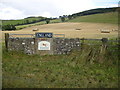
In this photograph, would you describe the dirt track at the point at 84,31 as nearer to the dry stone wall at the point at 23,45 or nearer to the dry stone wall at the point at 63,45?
the dry stone wall at the point at 63,45

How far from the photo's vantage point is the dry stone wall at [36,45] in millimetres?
14844

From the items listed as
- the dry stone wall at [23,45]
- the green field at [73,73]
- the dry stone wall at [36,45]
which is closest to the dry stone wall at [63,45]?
the dry stone wall at [36,45]

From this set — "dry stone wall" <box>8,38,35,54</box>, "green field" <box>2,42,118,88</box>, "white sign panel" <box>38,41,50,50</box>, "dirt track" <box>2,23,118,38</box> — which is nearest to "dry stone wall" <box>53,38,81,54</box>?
"white sign panel" <box>38,41,50,50</box>

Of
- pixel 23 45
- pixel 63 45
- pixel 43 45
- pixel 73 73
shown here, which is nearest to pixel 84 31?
pixel 63 45

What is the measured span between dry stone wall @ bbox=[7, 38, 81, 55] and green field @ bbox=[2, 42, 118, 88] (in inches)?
71.0

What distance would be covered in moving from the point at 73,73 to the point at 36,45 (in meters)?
6.61

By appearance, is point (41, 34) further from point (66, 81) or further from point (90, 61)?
point (66, 81)

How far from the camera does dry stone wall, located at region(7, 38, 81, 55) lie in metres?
14.8

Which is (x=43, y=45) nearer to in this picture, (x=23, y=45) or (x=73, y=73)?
(x=23, y=45)

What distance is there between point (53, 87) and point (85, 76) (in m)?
2.64

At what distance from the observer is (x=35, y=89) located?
238 inches

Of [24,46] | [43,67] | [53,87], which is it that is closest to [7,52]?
A: [24,46]

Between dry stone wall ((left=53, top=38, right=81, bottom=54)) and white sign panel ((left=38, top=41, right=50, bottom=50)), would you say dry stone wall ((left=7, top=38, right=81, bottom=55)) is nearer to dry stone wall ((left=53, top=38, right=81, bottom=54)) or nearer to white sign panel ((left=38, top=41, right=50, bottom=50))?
dry stone wall ((left=53, top=38, right=81, bottom=54))

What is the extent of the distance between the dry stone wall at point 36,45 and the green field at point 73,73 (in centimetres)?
180
